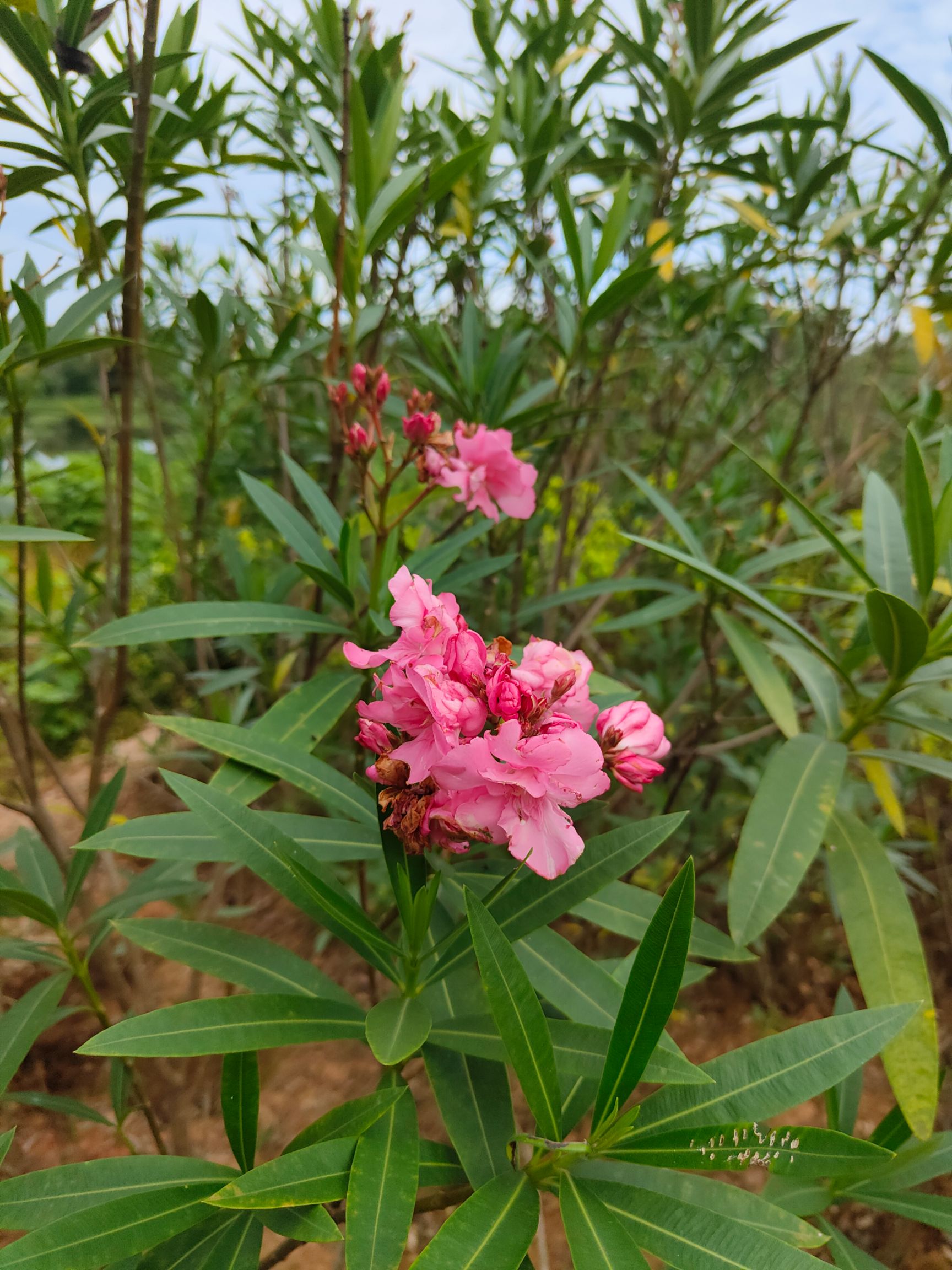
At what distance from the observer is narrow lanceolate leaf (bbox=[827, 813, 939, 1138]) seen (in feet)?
2.66

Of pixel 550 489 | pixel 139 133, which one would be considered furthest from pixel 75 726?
pixel 139 133

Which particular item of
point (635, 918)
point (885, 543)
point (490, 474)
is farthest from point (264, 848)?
point (885, 543)

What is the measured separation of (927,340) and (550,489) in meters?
1.20

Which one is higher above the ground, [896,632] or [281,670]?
[896,632]

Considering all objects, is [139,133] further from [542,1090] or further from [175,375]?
[175,375]

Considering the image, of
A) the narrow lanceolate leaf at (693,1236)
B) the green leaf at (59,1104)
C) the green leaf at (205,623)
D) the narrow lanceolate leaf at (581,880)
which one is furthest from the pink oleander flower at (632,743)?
the green leaf at (59,1104)

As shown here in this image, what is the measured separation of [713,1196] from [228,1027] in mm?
482

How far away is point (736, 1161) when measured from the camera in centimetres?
Answer: 62

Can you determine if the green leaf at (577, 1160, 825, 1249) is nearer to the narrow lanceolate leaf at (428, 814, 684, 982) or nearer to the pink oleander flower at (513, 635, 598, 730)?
the narrow lanceolate leaf at (428, 814, 684, 982)

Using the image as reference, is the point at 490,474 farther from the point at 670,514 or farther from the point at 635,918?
the point at 635,918

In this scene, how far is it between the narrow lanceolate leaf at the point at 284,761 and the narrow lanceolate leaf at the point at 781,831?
46cm

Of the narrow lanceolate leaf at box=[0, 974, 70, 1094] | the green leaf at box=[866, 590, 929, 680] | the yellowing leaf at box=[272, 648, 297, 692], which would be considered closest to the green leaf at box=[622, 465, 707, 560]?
the green leaf at box=[866, 590, 929, 680]

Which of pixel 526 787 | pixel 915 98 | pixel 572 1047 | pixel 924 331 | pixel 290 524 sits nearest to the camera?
pixel 526 787

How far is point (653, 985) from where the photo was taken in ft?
2.05
